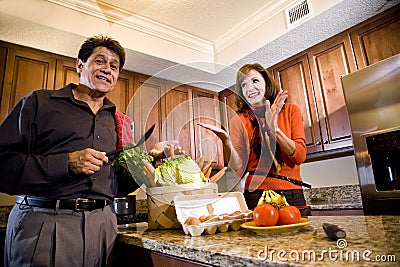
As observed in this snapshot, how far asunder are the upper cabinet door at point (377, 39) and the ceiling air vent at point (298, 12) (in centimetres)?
43

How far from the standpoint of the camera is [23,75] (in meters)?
2.15

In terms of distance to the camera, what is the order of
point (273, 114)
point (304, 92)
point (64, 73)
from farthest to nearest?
point (304, 92) < point (64, 73) < point (273, 114)

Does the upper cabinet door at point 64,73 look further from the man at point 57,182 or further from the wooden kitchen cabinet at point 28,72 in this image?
the man at point 57,182

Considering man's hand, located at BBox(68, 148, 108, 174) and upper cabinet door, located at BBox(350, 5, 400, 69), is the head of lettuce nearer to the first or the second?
man's hand, located at BBox(68, 148, 108, 174)

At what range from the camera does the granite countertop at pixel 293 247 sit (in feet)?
1.58

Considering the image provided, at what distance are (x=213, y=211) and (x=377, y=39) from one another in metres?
1.98

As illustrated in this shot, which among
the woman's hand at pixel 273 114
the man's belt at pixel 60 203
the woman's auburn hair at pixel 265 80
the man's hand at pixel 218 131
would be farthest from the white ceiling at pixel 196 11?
the man's belt at pixel 60 203

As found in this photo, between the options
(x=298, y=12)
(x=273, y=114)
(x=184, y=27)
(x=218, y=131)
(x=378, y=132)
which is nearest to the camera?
(x=218, y=131)

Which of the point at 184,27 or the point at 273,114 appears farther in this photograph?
the point at 184,27

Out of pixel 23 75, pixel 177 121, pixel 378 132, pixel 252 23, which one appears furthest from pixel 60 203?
pixel 252 23

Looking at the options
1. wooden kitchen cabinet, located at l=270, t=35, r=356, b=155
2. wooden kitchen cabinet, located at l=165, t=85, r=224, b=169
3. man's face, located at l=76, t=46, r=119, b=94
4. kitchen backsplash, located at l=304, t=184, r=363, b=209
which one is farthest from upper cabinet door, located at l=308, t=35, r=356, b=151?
man's face, located at l=76, t=46, r=119, b=94

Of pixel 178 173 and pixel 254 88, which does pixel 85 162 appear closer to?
pixel 178 173

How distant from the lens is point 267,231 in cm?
72

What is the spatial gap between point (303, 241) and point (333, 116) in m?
1.91
